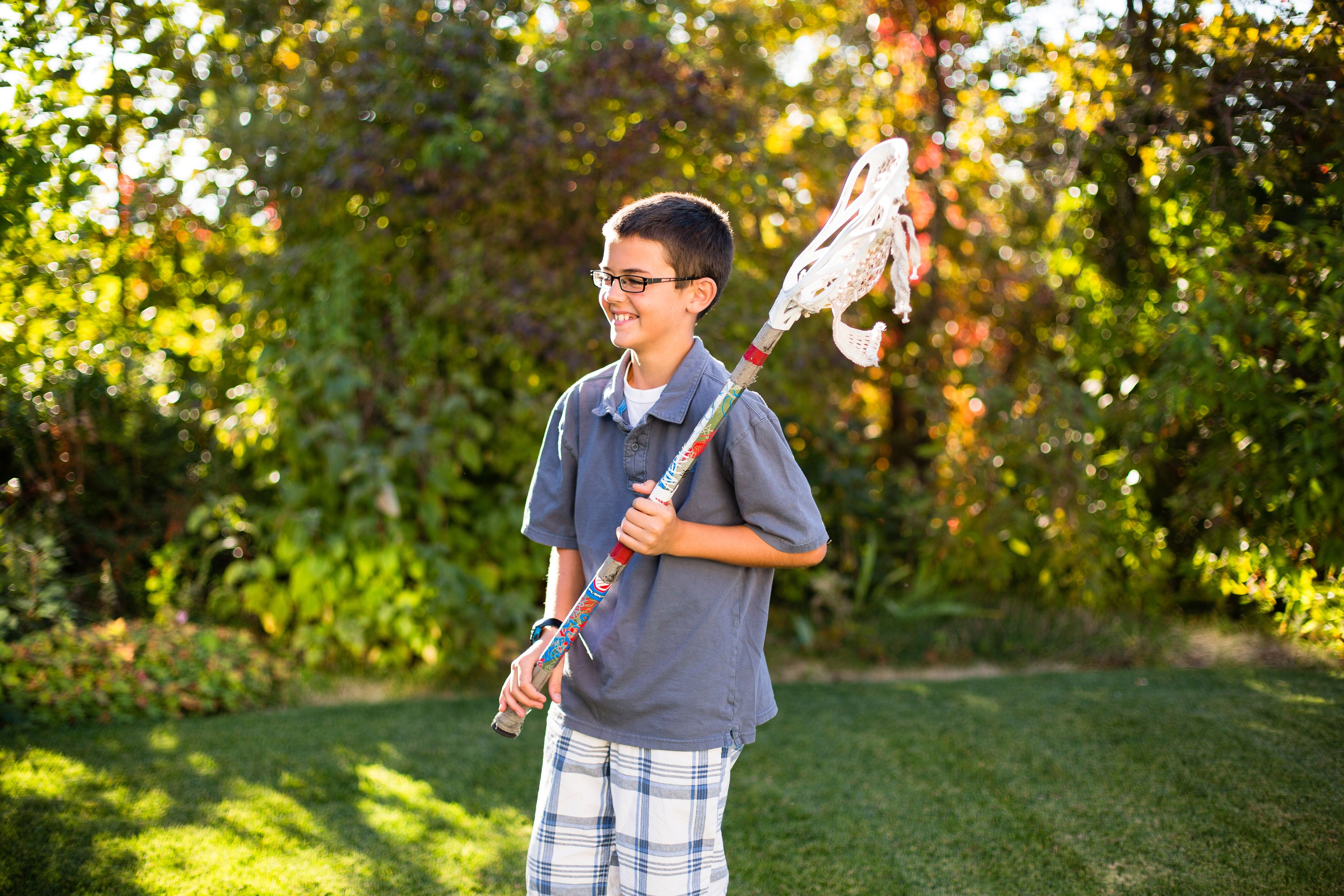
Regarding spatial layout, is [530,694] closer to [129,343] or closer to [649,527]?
[649,527]

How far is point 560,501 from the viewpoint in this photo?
76.4 inches

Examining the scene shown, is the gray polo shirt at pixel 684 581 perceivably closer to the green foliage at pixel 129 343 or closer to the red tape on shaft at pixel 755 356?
Result: the red tape on shaft at pixel 755 356

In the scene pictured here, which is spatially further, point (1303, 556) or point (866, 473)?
point (866, 473)

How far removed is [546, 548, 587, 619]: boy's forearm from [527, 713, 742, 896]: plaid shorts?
0.75ft

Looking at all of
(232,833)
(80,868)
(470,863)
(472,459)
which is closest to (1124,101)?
(472,459)

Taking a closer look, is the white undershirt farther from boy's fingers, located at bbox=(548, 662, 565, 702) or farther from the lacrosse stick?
boy's fingers, located at bbox=(548, 662, 565, 702)

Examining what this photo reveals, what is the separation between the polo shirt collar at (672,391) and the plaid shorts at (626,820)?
2.00ft

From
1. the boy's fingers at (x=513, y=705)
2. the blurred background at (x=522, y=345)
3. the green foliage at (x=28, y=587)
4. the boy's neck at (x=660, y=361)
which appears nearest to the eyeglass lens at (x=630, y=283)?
the boy's neck at (x=660, y=361)

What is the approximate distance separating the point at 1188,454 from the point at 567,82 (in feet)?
10.8

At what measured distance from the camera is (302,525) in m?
4.17

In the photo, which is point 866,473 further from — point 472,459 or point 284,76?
point 284,76

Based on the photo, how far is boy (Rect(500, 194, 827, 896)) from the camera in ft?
5.58

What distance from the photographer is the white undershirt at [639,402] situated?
184 cm

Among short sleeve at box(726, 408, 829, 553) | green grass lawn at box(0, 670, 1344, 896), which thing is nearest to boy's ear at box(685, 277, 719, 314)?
short sleeve at box(726, 408, 829, 553)
